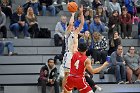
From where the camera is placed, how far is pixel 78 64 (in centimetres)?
928

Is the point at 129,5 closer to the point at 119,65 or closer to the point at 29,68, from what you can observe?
the point at 119,65

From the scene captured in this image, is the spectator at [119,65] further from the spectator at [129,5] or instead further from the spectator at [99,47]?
the spectator at [129,5]

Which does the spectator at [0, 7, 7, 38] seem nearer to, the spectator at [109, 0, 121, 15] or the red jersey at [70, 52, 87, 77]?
the spectator at [109, 0, 121, 15]

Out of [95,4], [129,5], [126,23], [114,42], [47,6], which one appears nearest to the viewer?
[114,42]

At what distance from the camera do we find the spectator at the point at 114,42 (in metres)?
14.3

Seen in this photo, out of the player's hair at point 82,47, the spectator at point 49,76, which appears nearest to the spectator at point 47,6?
the spectator at point 49,76

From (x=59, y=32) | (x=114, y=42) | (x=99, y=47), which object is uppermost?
(x=59, y=32)

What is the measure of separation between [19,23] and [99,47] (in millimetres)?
2886

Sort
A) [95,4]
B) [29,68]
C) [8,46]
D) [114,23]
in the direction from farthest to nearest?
[95,4] → [114,23] → [8,46] → [29,68]

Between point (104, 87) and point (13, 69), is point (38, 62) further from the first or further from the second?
point (104, 87)

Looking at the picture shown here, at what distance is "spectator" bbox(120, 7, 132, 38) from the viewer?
618 inches

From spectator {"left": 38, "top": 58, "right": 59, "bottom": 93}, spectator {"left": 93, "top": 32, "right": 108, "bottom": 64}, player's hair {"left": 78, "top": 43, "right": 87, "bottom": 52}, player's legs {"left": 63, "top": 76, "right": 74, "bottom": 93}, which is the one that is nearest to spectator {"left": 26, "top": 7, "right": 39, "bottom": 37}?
spectator {"left": 93, "top": 32, "right": 108, "bottom": 64}

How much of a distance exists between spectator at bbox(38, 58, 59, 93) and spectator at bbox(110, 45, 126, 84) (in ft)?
6.36

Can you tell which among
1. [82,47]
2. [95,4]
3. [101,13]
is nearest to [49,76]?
[82,47]
